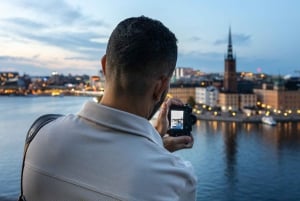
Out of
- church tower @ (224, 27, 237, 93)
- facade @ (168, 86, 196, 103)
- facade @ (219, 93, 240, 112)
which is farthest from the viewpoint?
church tower @ (224, 27, 237, 93)

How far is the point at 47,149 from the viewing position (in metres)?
0.28

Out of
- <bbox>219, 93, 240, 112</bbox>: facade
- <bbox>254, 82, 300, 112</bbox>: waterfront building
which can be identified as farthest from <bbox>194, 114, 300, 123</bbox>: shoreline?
<bbox>219, 93, 240, 112</bbox>: facade

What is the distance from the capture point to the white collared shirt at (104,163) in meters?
0.25

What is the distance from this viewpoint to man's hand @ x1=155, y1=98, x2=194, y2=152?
0.36 m

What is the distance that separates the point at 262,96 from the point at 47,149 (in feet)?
60.7

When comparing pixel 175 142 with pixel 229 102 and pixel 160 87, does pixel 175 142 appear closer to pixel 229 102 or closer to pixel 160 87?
pixel 160 87

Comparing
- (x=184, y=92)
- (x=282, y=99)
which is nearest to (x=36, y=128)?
(x=282, y=99)

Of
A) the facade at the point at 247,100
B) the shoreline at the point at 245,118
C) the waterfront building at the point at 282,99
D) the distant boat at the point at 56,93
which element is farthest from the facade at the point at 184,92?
the distant boat at the point at 56,93

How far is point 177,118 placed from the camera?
0.44 metres

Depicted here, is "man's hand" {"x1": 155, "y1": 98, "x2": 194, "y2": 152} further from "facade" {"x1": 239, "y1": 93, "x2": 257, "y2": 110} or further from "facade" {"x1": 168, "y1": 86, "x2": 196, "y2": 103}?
"facade" {"x1": 168, "y1": 86, "x2": 196, "y2": 103}

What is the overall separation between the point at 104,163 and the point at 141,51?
0.08 metres

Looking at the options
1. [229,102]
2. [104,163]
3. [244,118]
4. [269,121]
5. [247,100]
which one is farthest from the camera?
[247,100]

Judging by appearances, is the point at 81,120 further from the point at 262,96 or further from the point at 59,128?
the point at 262,96

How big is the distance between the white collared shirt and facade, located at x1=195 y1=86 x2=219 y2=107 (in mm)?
18703
